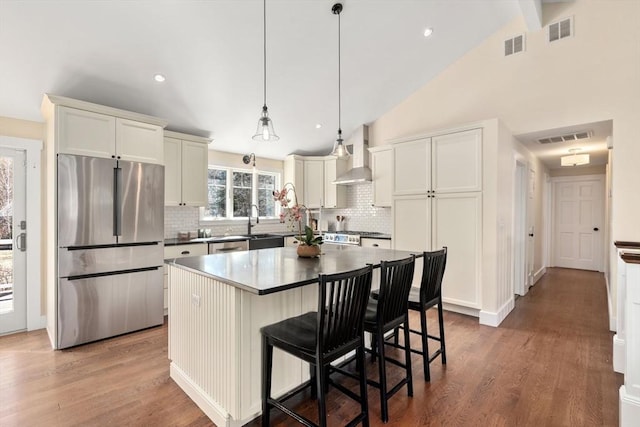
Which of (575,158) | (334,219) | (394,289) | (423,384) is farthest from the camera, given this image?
(334,219)

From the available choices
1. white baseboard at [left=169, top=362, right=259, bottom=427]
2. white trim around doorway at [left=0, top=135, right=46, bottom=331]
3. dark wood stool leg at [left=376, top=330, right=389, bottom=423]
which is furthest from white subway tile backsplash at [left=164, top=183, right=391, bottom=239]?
dark wood stool leg at [left=376, top=330, right=389, bottom=423]

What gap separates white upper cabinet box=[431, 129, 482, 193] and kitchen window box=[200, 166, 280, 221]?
10.2 feet

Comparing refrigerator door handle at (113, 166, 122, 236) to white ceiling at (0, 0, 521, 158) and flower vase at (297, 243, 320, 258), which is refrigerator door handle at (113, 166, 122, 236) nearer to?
white ceiling at (0, 0, 521, 158)

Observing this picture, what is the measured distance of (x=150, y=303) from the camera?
141 inches

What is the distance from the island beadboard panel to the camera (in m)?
1.85

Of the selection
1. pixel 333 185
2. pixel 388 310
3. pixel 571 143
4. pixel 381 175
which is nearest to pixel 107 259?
pixel 388 310

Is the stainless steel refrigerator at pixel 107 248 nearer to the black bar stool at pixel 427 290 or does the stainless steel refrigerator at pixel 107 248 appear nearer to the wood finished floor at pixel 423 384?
the wood finished floor at pixel 423 384

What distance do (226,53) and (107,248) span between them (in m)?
2.37

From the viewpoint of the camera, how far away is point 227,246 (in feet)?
14.6

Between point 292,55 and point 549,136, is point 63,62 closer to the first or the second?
point 292,55

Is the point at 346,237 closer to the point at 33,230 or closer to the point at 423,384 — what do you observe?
the point at 423,384

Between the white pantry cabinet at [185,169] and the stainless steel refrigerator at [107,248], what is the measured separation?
0.68m

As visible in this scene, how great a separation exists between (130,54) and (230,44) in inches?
36.6

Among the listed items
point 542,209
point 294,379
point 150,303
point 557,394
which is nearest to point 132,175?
point 150,303
